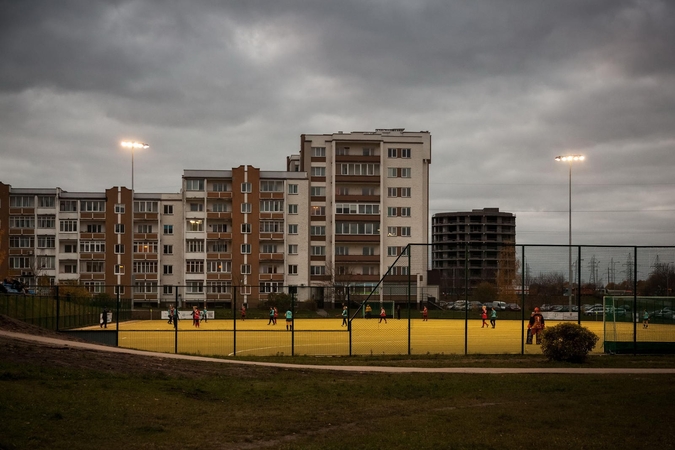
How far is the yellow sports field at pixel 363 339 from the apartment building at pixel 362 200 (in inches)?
1827

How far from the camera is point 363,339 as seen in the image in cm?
3781

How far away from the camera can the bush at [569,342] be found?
24.6 meters

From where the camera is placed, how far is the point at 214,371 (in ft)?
64.9

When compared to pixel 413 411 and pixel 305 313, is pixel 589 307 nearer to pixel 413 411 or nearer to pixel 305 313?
pixel 305 313

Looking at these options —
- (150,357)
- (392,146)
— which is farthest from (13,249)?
(150,357)

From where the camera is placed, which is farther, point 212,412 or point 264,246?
point 264,246

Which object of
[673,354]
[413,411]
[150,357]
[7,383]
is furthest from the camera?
[673,354]

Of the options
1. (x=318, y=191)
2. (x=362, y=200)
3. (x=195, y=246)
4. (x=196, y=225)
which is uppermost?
(x=318, y=191)

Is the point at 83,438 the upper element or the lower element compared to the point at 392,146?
lower

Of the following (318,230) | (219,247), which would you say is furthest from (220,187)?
(318,230)

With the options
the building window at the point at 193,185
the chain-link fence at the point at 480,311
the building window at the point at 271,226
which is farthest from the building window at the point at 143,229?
the chain-link fence at the point at 480,311

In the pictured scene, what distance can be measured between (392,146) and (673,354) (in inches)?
2736

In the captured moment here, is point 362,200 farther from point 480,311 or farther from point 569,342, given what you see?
point 569,342

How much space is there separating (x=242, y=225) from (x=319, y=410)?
7768 cm
